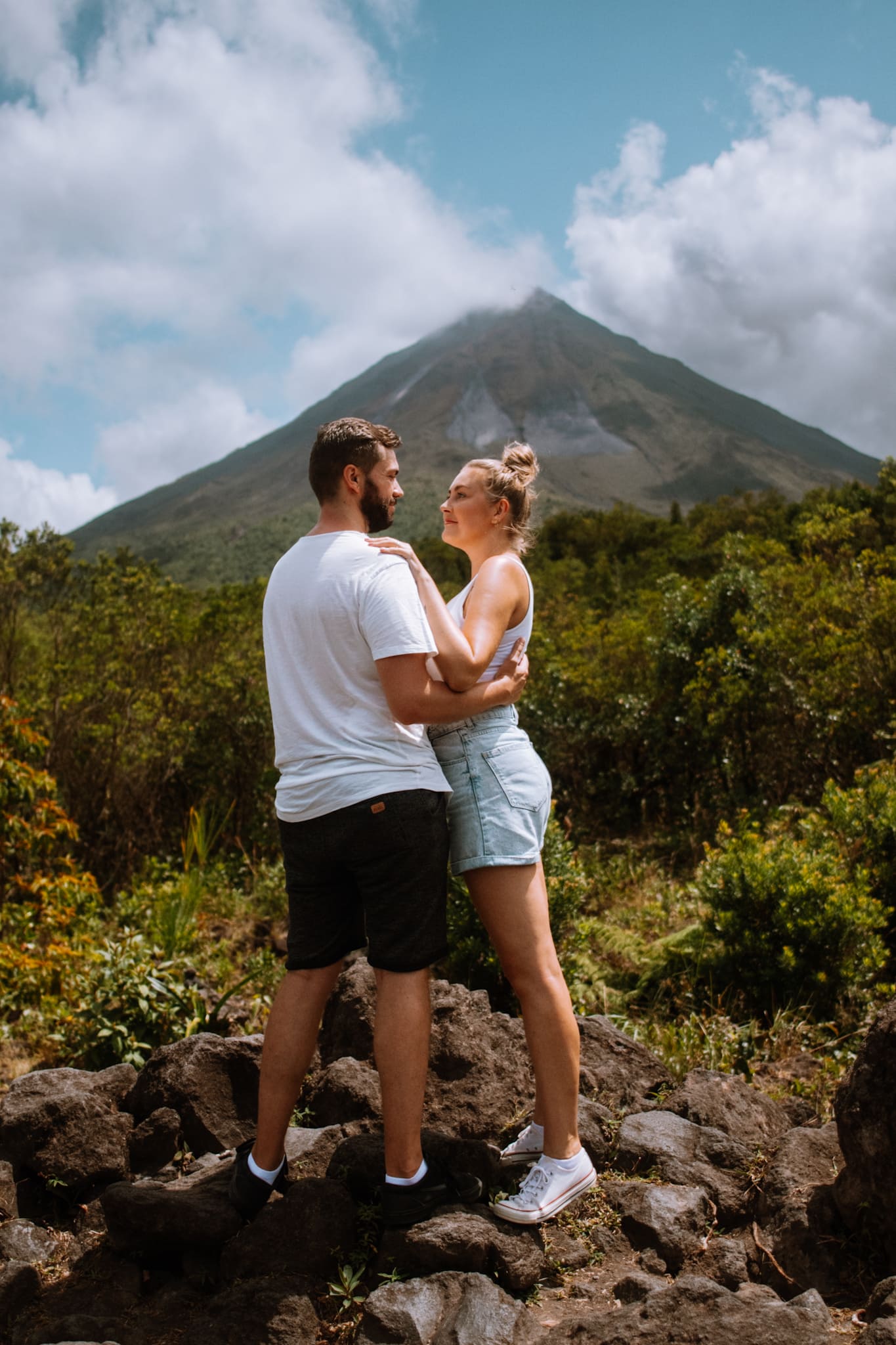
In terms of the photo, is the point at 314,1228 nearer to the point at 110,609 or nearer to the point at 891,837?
the point at 891,837

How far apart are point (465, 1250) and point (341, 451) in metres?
2.04

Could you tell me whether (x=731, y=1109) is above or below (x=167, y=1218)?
below

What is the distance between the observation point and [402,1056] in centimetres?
238

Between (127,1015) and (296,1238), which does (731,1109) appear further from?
(127,1015)

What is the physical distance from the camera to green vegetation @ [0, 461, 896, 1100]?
4621 millimetres

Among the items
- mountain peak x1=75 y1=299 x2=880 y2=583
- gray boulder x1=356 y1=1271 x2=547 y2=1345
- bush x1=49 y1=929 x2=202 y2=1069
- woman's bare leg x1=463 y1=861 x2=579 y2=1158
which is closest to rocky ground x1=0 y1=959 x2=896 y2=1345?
gray boulder x1=356 y1=1271 x2=547 y2=1345

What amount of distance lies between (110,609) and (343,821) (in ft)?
24.3

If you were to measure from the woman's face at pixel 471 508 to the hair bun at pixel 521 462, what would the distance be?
0.12m

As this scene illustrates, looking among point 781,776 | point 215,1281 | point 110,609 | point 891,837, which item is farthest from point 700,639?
point 215,1281

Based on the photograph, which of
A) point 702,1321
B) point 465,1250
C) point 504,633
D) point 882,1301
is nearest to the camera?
point 702,1321

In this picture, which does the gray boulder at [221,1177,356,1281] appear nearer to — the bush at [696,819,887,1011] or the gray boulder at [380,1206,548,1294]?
the gray boulder at [380,1206,548,1294]

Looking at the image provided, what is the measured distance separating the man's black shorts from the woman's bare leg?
0.55 feet

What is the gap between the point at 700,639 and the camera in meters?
8.77

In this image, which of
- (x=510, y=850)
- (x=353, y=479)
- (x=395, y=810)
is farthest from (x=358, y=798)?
(x=353, y=479)
